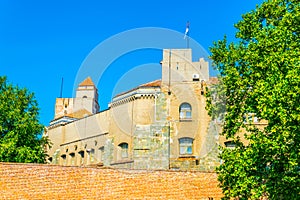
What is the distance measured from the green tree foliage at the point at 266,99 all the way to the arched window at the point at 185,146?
47.9 feet

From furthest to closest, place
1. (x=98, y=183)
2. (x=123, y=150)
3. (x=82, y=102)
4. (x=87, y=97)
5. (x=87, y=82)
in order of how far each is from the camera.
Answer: (x=87, y=82) → (x=87, y=97) → (x=82, y=102) → (x=123, y=150) → (x=98, y=183)

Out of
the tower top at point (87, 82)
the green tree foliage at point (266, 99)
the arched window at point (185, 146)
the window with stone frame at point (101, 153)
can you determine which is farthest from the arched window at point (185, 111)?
the tower top at point (87, 82)

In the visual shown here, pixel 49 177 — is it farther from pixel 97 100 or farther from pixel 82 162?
pixel 97 100

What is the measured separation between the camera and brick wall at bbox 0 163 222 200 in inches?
933

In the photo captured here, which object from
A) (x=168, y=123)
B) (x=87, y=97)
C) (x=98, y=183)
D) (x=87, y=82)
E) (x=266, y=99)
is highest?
(x=87, y=82)

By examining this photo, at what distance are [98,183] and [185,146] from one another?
13.2 m

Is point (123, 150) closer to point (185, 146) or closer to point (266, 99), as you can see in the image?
point (185, 146)

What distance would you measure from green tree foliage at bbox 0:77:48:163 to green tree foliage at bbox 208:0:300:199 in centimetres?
1789

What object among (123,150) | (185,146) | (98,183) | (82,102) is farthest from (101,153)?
(82,102)

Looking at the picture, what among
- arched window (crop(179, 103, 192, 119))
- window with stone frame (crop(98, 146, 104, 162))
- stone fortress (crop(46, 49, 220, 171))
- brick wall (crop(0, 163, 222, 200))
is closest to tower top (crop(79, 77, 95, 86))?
window with stone frame (crop(98, 146, 104, 162))

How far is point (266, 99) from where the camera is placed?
712 inches

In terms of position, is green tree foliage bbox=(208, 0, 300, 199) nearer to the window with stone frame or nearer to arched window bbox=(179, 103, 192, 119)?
arched window bbox=(179, 103, 192, 119)

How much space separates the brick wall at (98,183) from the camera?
23.7 meters

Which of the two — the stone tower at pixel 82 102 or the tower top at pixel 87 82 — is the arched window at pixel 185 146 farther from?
the tower top at pixel 87 82
